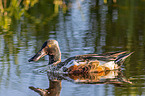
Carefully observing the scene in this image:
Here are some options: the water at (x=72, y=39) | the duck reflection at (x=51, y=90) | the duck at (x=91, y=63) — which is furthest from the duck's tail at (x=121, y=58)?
the duck reflection at (x=51, y=90)

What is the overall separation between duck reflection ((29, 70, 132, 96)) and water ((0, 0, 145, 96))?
4.2 inches

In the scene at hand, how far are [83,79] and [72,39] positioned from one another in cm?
290

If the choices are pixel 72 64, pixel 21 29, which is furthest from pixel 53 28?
pixel 72 64

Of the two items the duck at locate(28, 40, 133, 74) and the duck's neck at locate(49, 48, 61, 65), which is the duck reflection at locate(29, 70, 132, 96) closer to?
the duck at locate(28, 40, 133, 74)

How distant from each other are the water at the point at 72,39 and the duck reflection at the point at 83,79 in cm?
11

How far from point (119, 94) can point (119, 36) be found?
4.60 m

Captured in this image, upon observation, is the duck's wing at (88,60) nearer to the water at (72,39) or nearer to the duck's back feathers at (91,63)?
the duck's back feathers at (91,63)

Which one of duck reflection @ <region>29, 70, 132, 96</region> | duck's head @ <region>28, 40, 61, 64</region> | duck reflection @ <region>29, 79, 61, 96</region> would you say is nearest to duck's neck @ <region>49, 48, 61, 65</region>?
duck's head @ <region>28, 40, 61, 64</region>

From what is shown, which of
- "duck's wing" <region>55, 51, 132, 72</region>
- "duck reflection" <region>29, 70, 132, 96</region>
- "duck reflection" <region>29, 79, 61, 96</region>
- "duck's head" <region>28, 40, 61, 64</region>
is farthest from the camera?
"duck's head" <region>28, 40, 61, 64</region>

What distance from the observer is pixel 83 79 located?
834 cm

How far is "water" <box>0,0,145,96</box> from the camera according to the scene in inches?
299

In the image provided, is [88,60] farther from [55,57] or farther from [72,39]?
[72,39]

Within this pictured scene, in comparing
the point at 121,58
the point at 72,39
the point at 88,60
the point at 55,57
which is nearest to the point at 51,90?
the point at 88,60

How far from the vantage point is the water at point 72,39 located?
7.61 meters
